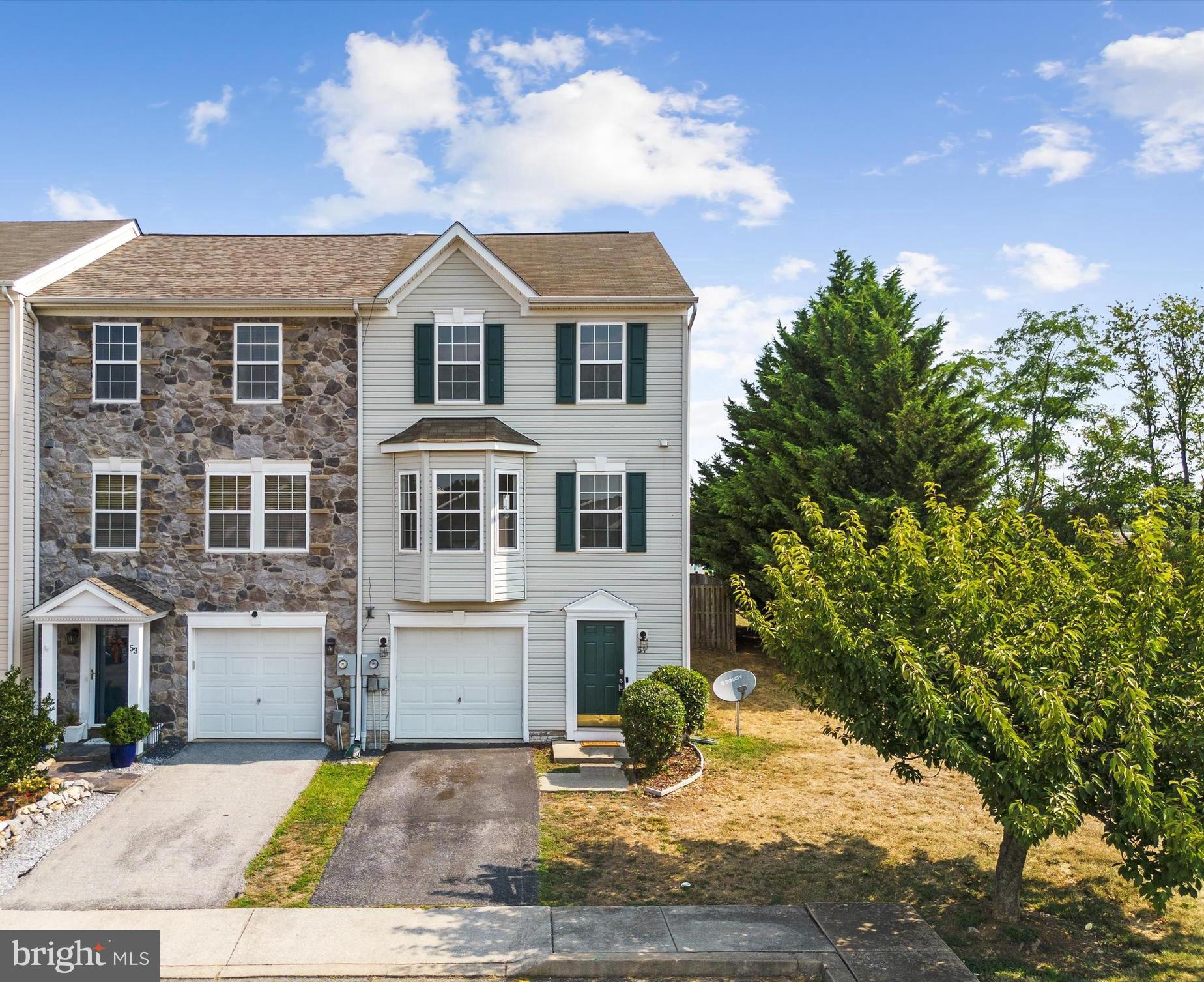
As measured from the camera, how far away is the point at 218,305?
51.8ft

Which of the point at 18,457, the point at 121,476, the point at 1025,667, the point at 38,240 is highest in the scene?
the point at 38,240

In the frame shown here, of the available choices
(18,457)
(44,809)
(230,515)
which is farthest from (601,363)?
(44,809)

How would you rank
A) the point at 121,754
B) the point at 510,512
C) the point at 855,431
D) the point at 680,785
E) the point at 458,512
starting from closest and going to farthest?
the point at 680,785 → the point at 121,754 → the point at 458,512 → the point at 510,512 → the point at 855,431

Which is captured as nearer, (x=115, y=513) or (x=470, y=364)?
(x=115, y=513)

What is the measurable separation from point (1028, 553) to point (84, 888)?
11.8 m

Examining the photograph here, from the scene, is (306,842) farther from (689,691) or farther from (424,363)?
(424,363)

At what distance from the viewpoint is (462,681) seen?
16.0m

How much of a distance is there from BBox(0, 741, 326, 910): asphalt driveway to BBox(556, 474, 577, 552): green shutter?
19.4ft

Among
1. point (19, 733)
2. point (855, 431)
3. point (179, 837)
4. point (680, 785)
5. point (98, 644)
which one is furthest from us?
point (855, 431)

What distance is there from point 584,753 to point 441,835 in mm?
4035

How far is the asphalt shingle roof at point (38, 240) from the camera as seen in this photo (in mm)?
15914

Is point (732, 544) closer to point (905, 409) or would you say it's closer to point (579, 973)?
point (905, 409)

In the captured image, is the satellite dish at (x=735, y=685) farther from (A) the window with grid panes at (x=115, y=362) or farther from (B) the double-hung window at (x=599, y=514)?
(A) the window with grid panes at (x=115, y=362)

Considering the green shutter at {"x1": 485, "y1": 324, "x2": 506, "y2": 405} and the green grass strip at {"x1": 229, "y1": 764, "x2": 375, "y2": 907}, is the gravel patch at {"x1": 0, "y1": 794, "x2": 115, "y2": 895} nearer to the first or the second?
the green grass strip at {"x1": 229, "y1": 764, "x2": 375, "y2": 907}
